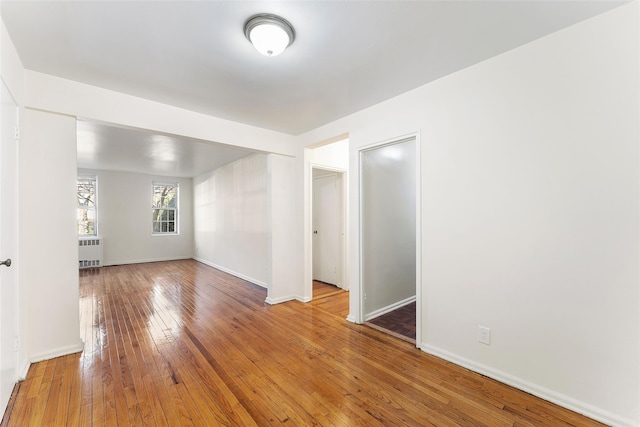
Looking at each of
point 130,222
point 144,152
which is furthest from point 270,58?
point 130,222

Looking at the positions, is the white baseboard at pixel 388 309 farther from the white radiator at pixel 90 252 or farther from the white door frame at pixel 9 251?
the white radiator at pixel 90 252

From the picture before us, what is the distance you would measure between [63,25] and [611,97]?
11.6 ft

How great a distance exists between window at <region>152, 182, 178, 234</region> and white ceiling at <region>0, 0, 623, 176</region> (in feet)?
19.5

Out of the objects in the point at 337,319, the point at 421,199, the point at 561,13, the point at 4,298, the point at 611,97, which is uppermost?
the point at 561,13

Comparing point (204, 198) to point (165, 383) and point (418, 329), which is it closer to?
point (165, 383)

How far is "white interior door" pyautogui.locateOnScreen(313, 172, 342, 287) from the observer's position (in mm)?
4914

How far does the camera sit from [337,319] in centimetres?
338

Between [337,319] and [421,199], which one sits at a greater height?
[421,199]

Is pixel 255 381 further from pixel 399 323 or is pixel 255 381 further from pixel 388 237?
pixel 388 237

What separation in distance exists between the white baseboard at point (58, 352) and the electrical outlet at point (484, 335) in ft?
11.8

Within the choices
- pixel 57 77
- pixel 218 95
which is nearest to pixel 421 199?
→ pixel 218 95

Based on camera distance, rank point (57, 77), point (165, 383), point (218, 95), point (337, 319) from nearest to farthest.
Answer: point (165, 383) → point (57, 77) → point (218, 95) → point (337, 319)

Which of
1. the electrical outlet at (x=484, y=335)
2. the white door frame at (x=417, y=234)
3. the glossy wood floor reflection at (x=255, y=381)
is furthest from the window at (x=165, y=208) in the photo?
the electrical outlet at (x=484, y=335)

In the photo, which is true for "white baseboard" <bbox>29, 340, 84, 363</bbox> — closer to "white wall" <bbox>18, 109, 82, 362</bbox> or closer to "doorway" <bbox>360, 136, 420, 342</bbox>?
"white wall" <bbox>18, 109, 82, 362</bbox>
